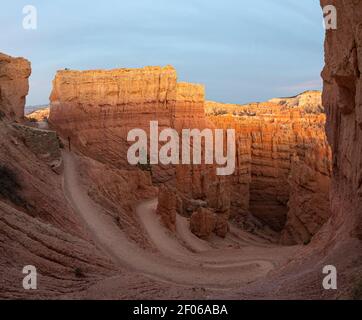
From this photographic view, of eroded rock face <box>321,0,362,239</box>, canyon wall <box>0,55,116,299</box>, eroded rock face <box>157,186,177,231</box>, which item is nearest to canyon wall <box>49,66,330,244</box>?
eroded rock face <box>157,186,177,231</box>

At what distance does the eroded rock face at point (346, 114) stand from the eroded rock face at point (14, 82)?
22.8m

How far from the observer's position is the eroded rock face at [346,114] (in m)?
12.0

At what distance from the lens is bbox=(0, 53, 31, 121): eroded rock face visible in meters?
32.9

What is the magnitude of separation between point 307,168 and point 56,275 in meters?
29.9

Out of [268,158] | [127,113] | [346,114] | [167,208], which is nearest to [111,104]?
[127,113]

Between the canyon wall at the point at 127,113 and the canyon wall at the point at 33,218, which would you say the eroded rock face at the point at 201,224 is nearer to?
the canyon wall at the point at 127,113

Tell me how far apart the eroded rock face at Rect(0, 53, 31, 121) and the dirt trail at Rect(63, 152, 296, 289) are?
200 inches

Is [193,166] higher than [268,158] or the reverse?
the reverse

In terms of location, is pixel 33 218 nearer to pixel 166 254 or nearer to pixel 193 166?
pixel 166 254

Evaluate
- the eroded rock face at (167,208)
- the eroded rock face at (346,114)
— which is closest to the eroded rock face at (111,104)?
the eroded rock face at (167,208)

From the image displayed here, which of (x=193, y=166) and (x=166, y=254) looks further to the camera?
(x=193, y=166)

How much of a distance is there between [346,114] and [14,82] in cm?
2582

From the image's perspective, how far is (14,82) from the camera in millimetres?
33594
